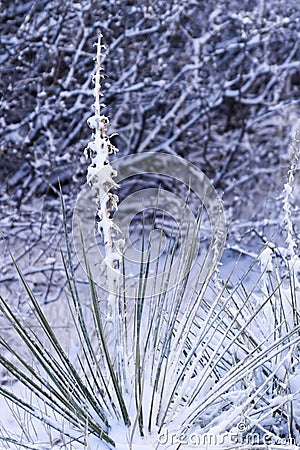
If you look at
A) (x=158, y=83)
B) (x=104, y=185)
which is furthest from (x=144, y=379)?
(x=158, y=83)

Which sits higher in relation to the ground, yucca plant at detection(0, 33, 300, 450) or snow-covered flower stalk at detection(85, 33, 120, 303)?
snow-covered flower stalk at detection(85, 33, 120, 303)

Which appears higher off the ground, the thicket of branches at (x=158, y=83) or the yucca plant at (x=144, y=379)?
the thicket of branches at (x=158, y=83)

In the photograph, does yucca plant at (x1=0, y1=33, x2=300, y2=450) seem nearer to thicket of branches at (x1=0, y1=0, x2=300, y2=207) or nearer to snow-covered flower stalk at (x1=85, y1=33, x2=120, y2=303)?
snow-covered flower stalk at (x1=85, y1=33, x2=120, y2=303)

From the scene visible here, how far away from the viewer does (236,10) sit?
5113 millimetres

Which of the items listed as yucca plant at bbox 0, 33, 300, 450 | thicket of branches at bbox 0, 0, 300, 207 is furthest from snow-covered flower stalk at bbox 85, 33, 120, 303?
thicket of branches at bbox 0, 0, 300, 207

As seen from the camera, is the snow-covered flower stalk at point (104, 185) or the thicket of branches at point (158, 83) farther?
the thicket of branches at point (158, 83)

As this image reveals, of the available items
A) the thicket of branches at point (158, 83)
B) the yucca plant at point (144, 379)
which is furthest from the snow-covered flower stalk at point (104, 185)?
the thicket of branches at point (158, 83)

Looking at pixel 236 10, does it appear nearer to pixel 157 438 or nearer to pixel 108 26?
pixel 108 26

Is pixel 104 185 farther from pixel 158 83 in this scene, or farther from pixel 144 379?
pixel 158 83

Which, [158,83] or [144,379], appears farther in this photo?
[158,83]

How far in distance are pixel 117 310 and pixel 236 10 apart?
455 cm

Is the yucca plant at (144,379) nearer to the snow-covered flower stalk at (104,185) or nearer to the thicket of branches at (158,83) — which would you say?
the snow-covered flower stalk at (104,185)

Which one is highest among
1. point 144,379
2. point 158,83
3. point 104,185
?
point 158,83

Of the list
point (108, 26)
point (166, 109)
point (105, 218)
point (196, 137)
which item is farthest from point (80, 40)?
point (105, 218)
